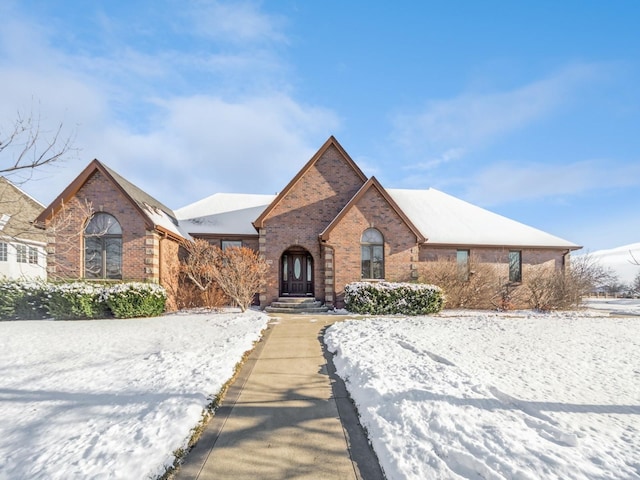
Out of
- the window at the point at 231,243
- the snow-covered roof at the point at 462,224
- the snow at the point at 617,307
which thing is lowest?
the snow at the point at 617,307

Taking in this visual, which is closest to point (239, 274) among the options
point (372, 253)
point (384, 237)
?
point (372, 253)

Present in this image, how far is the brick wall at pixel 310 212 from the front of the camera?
1634cm

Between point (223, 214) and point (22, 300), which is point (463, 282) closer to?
point (223, 214)

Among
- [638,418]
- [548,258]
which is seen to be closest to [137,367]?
[638,418]

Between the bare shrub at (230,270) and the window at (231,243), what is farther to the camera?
the window at (231,243)

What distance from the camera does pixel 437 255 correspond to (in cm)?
1803

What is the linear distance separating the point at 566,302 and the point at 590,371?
13.0 meters

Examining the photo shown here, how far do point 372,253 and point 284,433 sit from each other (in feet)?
40.9

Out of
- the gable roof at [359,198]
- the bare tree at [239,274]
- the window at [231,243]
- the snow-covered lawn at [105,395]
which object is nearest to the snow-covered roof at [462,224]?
the gable roof at [359,198]

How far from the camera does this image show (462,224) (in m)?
19.8

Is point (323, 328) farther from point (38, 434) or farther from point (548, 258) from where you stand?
point (548, 258)

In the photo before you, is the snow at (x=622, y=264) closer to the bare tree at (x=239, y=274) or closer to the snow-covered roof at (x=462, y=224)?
the snow-covered roof at (x=462, y=224)

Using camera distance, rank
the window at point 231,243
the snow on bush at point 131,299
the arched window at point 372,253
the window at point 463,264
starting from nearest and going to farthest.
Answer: the snow on bush at point 131,299 < the arched window at point 372,253 < the window at point 463,264 < the window at point 231,243

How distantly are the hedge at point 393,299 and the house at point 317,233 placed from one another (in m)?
1.35
